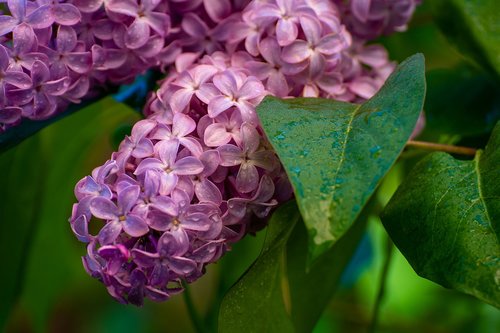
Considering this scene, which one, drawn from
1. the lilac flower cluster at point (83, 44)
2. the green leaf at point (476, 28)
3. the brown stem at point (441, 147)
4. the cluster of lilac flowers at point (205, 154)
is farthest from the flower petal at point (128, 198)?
the green leaf at point (476, 28)

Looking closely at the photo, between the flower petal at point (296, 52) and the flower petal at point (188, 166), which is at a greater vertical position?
the flower petal at point (296, 52)

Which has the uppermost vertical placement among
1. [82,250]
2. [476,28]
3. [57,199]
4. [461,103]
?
[476,28]

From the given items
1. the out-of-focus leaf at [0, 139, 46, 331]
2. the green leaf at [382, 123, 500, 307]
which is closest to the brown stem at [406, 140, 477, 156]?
the green leaf at [382, 123, 500, 307]

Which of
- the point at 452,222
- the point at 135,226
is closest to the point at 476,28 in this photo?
the point at 452,222

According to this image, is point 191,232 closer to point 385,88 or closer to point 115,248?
point 115,248

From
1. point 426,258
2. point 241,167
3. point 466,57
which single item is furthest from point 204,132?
point 466,57

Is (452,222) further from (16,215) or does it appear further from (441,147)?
(16,215)

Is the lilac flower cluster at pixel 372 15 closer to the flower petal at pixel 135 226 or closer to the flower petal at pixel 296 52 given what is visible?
the flower petal at pixel 296 52
